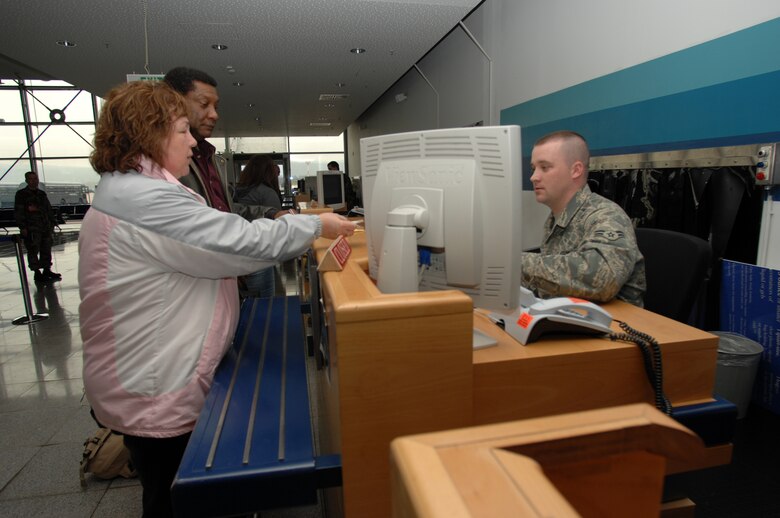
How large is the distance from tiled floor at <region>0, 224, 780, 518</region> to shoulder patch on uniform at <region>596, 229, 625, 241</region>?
1178 millimetres

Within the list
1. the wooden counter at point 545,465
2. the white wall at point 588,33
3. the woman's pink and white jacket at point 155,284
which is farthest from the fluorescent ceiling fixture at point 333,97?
the wooden counter at point 545,465

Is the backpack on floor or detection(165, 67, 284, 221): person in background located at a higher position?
detection(165, 67, 284, 221): person in background

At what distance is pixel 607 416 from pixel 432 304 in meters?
0.44

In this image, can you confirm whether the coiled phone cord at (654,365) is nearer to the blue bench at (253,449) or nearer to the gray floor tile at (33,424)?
the blue bench at (253,449)

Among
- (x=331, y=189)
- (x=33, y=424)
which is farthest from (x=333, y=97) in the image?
(x=33, y=424)

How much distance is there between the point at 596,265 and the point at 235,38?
5.06 m

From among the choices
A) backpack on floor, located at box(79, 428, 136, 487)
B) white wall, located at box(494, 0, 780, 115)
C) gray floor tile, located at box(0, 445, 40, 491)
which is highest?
white wall, located at box(494, 0, 780, 115)

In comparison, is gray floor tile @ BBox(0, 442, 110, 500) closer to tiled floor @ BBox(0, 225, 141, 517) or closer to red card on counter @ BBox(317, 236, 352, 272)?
tiled floor @ BBox(0, 225, 141, 517)

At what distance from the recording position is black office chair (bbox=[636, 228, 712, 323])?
4.91 feet

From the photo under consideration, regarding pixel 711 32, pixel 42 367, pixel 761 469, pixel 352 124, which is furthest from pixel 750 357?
pixel 352 124

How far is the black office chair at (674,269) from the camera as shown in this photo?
4.91ft

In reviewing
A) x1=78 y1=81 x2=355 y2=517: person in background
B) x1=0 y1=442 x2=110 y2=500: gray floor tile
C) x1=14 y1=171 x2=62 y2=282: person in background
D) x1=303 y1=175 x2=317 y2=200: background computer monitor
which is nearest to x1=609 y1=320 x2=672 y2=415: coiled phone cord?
x1=78 y1=81 x2=355 y2=517: person in background

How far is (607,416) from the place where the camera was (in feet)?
1.25

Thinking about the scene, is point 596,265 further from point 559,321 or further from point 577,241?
point 559,321
